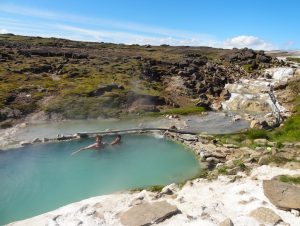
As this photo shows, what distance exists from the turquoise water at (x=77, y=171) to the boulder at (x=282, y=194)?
818 cm

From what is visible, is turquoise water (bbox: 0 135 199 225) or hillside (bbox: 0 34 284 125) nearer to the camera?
turquoise water (bbox: 0 135 199 225)

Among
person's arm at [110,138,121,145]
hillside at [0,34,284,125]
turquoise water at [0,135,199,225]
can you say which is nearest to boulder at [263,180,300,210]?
turquoise water at [0,135,199,225]

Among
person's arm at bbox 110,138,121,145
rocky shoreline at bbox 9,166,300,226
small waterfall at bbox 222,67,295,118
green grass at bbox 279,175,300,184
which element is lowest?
person's arm at bbox 110,138,121,145

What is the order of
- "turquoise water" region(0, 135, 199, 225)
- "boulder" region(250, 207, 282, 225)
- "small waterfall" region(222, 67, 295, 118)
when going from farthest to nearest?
1. "small waterfall" region(222, 67, 295, 118)
2. "turquoise water" region(0, 135, 199, 225)
3. "boulder" region(250, 207, 282, 225)

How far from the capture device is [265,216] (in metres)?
20.6

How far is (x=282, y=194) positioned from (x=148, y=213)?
8.02 meters

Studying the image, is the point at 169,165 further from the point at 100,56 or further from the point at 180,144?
the point at 100,56

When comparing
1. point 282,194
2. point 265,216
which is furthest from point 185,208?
point 282,194

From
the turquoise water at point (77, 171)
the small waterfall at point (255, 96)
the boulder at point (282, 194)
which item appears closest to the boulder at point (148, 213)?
the boulder at point (282, 194)

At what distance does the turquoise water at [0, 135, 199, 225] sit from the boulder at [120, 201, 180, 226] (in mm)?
5966

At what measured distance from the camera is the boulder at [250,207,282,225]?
2019 cm

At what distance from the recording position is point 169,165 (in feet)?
113

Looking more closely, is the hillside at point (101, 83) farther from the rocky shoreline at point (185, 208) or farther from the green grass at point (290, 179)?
the green grass at point (290, 179)

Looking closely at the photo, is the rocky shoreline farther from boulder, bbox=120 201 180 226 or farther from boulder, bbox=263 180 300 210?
boulder, bbox=263 180 300 210
